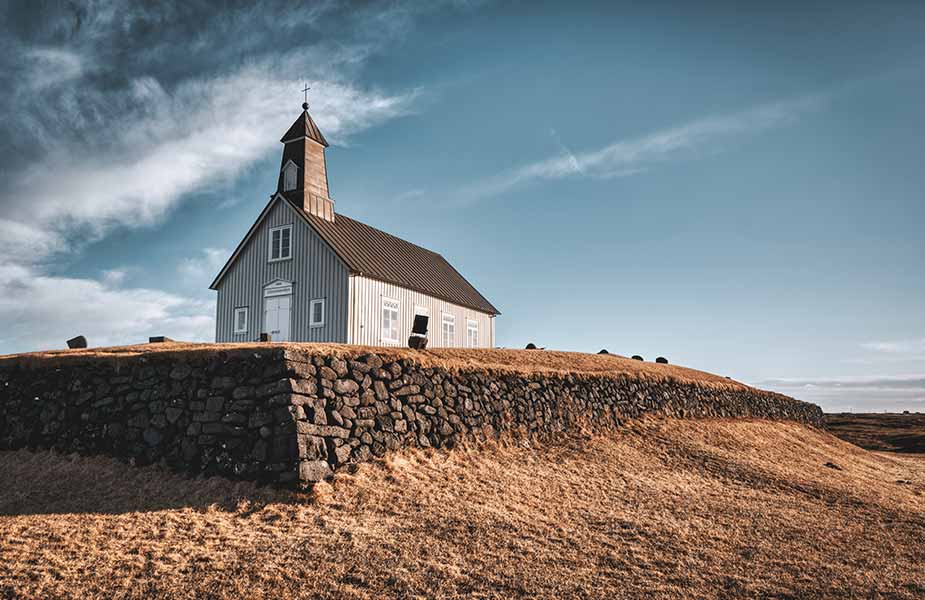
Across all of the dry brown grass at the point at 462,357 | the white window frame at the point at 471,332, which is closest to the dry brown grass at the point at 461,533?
the dry brown grass at the point at 462,357

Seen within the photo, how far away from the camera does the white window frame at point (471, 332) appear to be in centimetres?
3487

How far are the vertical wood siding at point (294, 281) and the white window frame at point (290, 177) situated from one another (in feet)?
4.68

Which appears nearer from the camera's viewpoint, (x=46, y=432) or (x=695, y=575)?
(x=695, y=575)

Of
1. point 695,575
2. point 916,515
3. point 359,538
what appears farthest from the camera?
point 916,515

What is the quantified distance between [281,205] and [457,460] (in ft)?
55.7

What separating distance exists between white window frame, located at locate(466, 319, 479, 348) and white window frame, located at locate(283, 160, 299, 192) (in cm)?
1119

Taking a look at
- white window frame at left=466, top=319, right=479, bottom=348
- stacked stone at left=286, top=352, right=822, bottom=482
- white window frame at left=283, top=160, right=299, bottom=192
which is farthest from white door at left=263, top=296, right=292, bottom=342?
stacked stone at left=286, top=352, right=822, bottom=482

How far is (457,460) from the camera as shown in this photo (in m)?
15.8

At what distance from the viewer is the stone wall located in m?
13.5

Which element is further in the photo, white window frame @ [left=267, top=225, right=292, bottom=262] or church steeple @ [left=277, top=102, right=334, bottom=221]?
church steeple @ [left=277, top=102, right=334, bottom=221]

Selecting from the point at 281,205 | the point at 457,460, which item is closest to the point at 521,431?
the point at 457,460

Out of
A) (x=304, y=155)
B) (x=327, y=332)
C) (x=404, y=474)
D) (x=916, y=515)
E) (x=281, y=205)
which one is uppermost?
(x=304, y=155)

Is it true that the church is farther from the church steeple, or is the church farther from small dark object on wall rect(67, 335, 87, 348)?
small dark object on wall rect(67, 335, 87, 348)

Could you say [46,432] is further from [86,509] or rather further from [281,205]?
[281,205]
